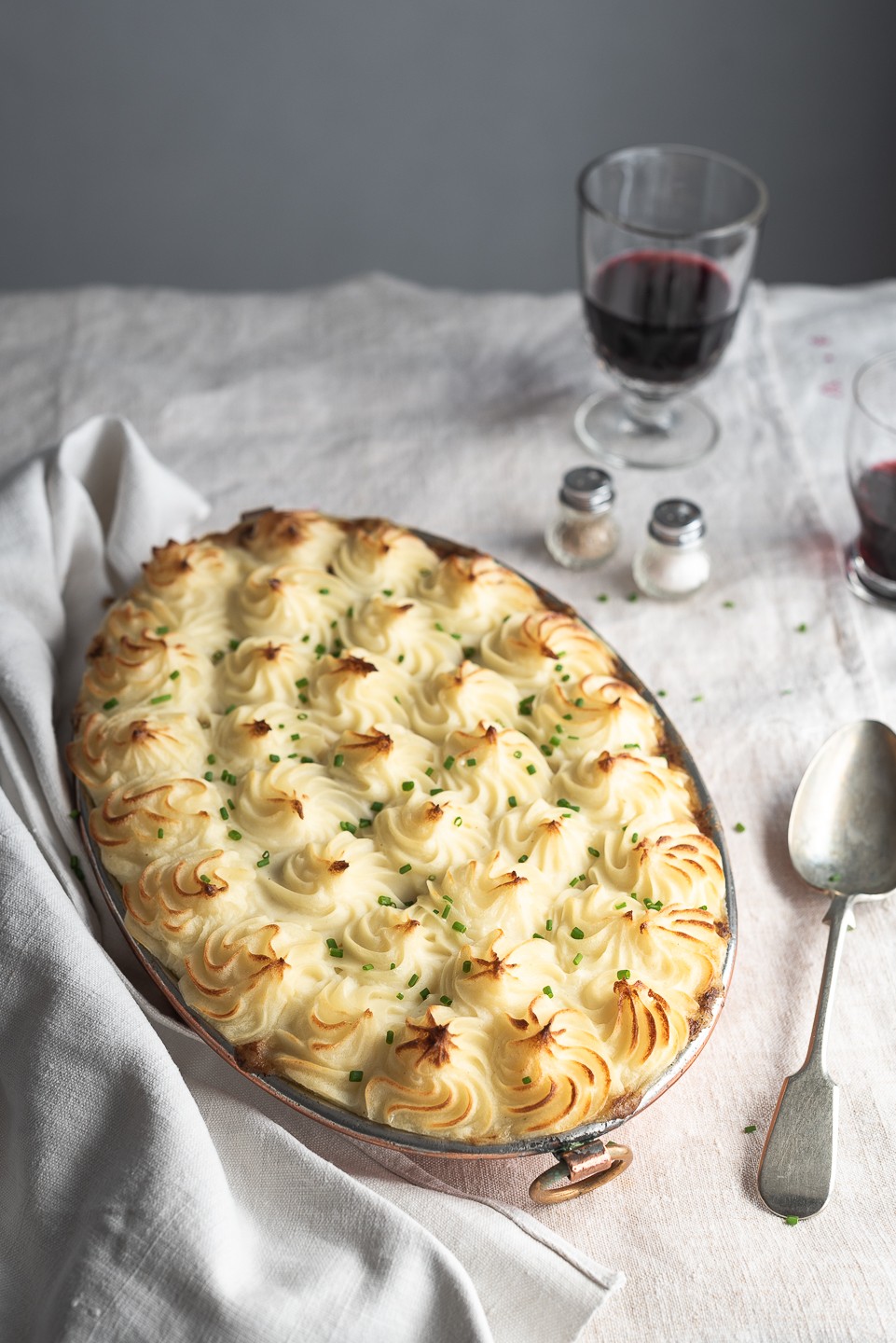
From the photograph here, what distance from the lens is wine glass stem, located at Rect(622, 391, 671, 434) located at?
2.49m

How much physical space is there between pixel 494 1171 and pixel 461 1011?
0.21 m

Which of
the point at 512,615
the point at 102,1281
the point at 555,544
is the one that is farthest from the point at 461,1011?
the point at 555,544

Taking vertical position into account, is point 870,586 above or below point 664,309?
below

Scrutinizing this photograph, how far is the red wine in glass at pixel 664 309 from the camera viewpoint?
225 centimetres

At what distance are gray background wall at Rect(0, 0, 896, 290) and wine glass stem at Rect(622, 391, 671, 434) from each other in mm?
1588

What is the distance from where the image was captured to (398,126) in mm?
3740

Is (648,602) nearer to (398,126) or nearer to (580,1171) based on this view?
(580,1171)

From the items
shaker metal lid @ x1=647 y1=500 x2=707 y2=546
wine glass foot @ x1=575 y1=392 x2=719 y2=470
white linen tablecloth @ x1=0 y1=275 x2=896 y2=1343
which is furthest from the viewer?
wine glass foot @ x1=575 y1=392 x2=719 y2=470

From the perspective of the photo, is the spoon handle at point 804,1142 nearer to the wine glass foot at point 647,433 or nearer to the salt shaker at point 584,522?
the salt shaker at point 584,522

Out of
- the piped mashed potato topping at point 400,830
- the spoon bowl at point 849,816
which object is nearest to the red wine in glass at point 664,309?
the piped mashed potato topping at point 400,830

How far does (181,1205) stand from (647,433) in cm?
167

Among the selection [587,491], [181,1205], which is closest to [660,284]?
[587,491]

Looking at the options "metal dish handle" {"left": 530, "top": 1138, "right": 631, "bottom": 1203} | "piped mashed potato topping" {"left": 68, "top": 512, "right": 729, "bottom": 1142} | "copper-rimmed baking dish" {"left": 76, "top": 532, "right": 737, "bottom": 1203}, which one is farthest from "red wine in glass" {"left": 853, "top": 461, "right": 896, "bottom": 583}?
"metal dish handle" {"left": 530, "top": 1138, "right": 631, "bottom": 1203}

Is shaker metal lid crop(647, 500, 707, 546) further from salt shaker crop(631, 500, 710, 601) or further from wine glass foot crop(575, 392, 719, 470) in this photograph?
wine glass foot crop(575, 392, 719, 470)
